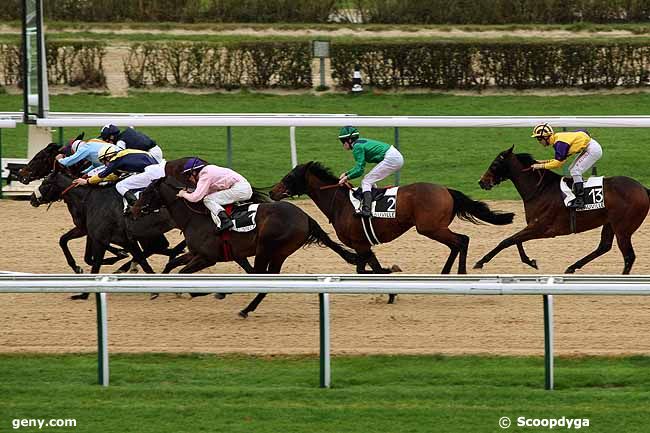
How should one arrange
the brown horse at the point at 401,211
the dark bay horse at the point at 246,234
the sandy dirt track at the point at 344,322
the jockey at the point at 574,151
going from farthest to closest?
the jockey at the point at 574,151, the brown horse at the point at 401,211, the dark bay horse at the point at 246,234, the sandy dirt track at the point at 344,322

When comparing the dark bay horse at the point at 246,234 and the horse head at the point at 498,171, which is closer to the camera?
the dark bay horse at the point at 246,234

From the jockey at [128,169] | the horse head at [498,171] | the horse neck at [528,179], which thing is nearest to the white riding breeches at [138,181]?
the jockey at [128,169]

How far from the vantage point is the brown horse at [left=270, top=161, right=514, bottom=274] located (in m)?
10.5

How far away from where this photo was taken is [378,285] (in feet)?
25.3

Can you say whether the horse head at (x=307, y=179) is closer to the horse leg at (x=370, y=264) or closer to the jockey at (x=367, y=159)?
the jockey at (x=367, y=159)

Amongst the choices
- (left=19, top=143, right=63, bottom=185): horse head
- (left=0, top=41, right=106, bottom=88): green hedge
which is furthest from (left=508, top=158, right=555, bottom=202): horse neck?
(left=0, top=41, right=106, bottom=88): green hedge

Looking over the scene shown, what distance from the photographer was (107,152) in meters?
11.2

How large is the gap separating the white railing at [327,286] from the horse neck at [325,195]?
2.91 meters

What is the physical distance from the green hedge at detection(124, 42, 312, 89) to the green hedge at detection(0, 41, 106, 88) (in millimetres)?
449

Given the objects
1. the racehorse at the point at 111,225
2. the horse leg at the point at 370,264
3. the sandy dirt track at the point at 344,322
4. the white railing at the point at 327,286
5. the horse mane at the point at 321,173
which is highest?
the horse mane at the point at 321,173

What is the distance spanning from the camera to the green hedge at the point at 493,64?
1956 cm

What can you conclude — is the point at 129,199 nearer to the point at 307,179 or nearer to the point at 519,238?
the point at 307,179

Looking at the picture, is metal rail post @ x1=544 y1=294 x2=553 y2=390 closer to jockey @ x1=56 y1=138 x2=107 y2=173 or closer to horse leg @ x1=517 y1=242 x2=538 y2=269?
horse leg @ x1=517 y1=242 x2=538 y2=269

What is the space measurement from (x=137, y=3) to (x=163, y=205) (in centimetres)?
1486
